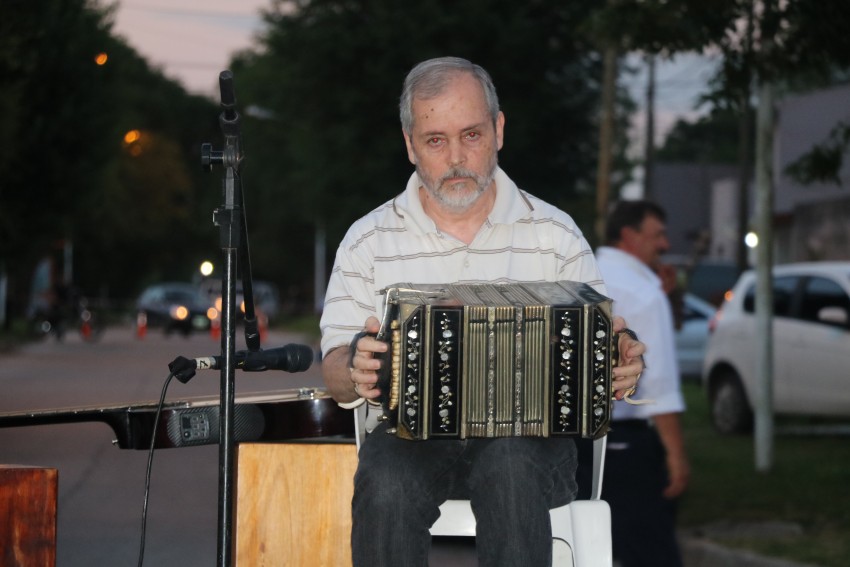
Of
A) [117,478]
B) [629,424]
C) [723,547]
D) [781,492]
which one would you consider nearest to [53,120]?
[117,478]

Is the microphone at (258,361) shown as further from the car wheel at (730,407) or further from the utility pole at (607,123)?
the utility pole at (607,123)

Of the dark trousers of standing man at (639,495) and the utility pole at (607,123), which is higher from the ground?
the utility pole at (607,123)

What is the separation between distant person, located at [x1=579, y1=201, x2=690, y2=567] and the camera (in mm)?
6547

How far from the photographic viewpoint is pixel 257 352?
4.60m

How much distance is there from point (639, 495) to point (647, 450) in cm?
20

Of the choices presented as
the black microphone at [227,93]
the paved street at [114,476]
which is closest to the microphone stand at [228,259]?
the black microphone at [227,93]

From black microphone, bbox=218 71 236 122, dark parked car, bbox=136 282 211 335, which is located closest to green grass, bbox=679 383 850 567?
black microphone, bbox=218 71 236 122

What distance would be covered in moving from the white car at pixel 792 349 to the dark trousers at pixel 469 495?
1060 cm

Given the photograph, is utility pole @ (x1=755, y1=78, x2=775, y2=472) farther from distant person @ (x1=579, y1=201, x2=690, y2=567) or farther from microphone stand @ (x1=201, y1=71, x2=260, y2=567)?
microphone stand @ (x1=201, y1=71, x2=260, y2=567)

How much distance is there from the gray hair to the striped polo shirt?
0.27m

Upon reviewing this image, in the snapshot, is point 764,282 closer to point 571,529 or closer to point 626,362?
point 571,529

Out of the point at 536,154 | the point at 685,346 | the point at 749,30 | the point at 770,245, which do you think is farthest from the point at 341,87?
the point at 749,30

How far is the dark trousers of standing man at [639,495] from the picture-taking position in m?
6.59

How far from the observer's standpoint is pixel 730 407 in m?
16.4
